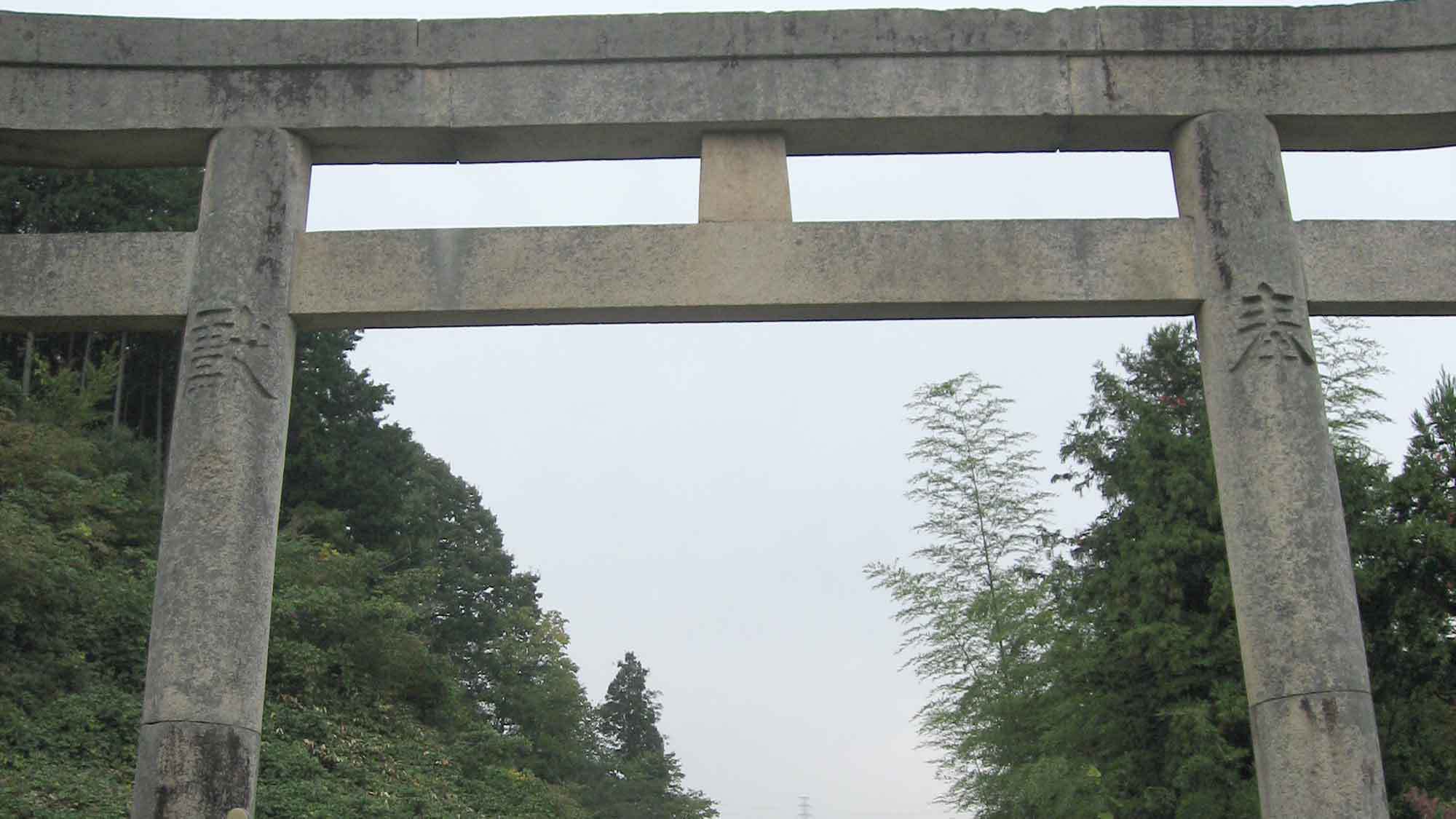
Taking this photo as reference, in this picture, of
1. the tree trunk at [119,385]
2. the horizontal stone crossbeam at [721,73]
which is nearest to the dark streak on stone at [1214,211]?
the horizontal stone crossbeam at [721,73]

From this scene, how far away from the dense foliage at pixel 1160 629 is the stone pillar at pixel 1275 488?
686 centimetres

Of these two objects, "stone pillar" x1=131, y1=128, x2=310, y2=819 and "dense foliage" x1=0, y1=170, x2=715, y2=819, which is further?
"dense foliage" x1=0, y1=170, x2=715, y2=819

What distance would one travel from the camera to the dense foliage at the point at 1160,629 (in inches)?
508

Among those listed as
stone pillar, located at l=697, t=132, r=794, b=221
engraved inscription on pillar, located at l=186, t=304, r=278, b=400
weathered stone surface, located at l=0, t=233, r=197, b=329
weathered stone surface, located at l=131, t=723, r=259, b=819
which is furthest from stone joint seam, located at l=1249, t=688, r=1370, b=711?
weathered stone surface, located at l=0, t=233, r=197, b=329

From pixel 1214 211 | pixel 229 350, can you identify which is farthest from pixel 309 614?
pixel 1214 211

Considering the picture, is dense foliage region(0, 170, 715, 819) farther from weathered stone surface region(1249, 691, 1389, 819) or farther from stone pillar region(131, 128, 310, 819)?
weathered stone surface region(1249, 691, 1389, 819)

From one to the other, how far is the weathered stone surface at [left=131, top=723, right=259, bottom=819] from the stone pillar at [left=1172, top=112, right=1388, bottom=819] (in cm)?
407

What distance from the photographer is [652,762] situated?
30.1 metres

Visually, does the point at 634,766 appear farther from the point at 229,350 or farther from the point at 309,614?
the point at 229,350

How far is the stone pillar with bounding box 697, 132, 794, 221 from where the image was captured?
21.2 feet

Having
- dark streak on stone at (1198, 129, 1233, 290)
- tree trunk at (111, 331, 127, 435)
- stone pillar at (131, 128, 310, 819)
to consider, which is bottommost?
stone pillar at (131, 128, 310, 819)

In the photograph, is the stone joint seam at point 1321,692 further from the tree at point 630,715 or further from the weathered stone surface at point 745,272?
the tree at point 630,715

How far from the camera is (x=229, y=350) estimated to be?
19.9 feet

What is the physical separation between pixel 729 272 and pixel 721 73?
3.27 feet
